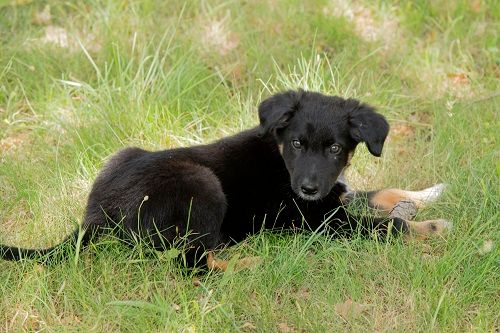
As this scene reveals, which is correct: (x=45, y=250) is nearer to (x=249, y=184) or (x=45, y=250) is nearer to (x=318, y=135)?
(x=249, y=184)

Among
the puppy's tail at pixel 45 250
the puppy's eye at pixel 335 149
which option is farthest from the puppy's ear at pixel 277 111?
the puppy's tail at pixel 45 250

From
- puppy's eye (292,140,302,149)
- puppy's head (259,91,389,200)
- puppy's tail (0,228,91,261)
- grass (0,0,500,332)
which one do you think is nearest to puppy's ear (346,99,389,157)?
puppy's head (259,91,389,200)

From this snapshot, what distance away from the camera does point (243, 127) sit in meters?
5.27

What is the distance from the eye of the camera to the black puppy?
12.9ft

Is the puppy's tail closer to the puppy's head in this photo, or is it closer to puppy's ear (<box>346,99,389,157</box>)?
the puppy's head

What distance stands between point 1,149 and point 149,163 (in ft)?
5.40

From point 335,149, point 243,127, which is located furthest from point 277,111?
point 243,127

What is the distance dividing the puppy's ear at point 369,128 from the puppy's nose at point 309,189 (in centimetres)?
36

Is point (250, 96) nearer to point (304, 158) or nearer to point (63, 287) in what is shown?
point (304, 158)

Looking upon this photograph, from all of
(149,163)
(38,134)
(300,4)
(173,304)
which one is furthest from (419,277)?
(300,4)

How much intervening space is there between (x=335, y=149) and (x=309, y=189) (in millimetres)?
271

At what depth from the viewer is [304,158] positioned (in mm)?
4180

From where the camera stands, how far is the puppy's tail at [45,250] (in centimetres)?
381

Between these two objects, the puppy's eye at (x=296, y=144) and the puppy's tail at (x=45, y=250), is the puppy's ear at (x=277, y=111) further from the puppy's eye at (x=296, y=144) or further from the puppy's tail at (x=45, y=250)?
the puppy's tail at (x=45, y=250)
